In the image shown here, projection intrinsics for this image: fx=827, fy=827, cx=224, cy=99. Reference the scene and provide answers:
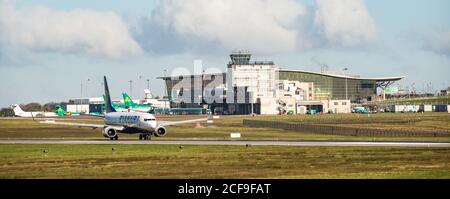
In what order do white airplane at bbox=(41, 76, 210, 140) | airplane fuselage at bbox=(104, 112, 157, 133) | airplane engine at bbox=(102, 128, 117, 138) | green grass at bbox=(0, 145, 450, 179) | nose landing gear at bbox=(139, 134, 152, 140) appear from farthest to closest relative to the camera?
airplane engine at bbox=(102, 128, 117, 138) < nose landing gear at bbox=(139, 134, 152, 140) < white airplane at bbox=(41, 76, 210, 140) < airplane fuselage at bbox=(104, 112, 157, 133) < green grass at bbox=(0, 145, 450, 179)

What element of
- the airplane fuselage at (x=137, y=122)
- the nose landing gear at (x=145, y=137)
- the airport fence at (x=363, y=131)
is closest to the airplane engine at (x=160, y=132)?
the nose landing gear at (x=145, y=137)

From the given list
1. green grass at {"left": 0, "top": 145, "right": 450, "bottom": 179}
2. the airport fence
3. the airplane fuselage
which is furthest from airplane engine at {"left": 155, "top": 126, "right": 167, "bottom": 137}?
the airport fence

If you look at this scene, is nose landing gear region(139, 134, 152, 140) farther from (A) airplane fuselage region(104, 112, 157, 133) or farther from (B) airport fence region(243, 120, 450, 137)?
(B) airport fence region(243, 120, 450, 137)

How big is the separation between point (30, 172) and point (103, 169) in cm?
519

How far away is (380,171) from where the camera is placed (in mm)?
56500

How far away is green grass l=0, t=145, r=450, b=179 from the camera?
183 feet

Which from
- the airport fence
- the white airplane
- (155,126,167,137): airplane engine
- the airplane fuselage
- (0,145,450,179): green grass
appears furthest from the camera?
the airport fence

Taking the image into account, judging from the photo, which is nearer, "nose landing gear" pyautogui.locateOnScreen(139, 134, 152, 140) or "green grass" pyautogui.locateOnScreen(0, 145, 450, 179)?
"green grass" pyautogui.locateOnScreen(0, 145, 450, 179)

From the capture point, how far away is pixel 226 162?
64.9 m

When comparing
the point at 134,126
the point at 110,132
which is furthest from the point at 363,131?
the point at 110,132

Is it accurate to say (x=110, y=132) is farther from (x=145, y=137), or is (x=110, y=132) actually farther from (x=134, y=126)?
(x=145, y=137)
